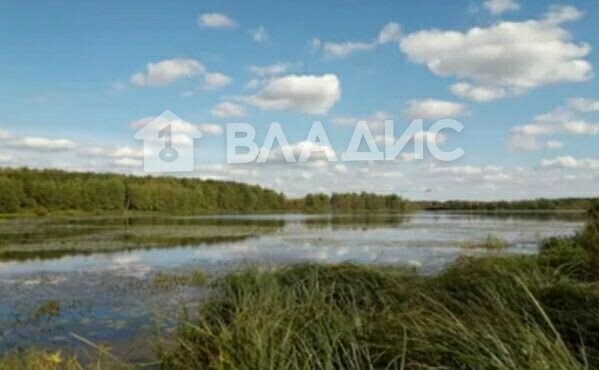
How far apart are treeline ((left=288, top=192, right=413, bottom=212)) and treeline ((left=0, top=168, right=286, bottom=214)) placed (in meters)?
7.03

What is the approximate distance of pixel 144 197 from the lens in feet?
297

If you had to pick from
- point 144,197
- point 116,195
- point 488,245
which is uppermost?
point 116,195

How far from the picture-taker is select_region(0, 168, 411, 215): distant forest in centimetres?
7600

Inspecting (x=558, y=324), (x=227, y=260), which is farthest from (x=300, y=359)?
(x=227, y=260)

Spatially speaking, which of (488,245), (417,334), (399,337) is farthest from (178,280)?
(488,245)

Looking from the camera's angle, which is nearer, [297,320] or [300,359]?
[300,359]

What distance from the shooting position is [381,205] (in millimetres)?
130500

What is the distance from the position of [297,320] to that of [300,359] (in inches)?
26.0

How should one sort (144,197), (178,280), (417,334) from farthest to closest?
(144,197), (178,280), (417,334)

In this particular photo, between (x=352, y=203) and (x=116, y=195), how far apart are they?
196ft

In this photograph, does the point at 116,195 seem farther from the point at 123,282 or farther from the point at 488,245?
the point at 123,282

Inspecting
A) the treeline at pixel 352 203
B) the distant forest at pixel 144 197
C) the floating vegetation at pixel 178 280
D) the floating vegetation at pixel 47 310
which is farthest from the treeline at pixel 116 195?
the floating vegetation at pixel 47 310

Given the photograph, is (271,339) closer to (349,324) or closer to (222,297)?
(349,324)

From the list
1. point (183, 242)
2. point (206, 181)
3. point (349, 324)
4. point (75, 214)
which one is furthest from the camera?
point (206, 181)
